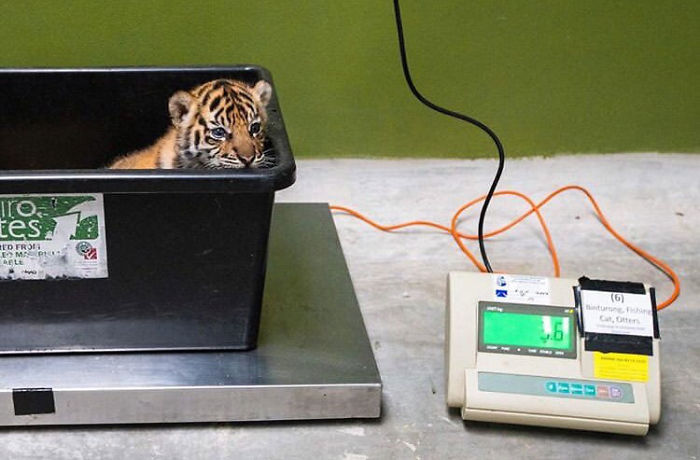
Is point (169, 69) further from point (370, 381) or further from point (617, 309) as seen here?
point (617, 309)

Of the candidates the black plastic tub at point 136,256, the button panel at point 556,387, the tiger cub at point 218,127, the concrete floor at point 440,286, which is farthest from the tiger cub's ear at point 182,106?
the button panel at point 556,387

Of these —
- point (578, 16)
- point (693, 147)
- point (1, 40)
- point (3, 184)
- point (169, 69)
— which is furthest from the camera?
point (693, 147)

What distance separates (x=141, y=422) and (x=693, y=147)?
4.00ft

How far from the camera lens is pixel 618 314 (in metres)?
1.08

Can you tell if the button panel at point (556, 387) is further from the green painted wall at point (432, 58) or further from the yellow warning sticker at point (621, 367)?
the green painted wall at point (432, 58)

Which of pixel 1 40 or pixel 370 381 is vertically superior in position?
pixel 1 40

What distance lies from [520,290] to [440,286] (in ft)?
1.00

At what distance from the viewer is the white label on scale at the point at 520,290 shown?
3.59 feet

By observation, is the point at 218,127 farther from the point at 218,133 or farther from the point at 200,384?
the point at 200,384

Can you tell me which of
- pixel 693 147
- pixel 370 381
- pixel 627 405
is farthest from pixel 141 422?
pixel 693 147

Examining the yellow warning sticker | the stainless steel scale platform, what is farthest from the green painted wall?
the yellow warning sticker

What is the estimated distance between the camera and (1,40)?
151 cm

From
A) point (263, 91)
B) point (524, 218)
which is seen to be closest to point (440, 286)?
point (524, 218)

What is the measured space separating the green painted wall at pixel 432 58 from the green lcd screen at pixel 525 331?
655mm
